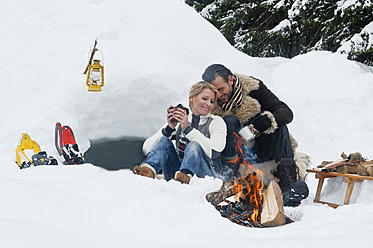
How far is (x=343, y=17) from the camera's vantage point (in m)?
8.14

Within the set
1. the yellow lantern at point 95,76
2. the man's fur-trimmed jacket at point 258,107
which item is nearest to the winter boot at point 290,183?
the man's fur-trimmed jacket at point 258,107

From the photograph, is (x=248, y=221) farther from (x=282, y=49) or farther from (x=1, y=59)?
(x=282, y=49)

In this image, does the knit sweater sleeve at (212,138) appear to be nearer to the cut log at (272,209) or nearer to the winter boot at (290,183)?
the winter boot at (290,183)

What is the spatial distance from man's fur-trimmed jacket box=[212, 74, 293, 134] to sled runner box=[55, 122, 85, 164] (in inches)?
51.2

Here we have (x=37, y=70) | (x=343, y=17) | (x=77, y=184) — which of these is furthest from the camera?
(x=343, y=17)

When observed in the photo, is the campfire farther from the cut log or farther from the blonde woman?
the blonde woman

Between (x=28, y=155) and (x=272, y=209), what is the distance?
208 centimetres

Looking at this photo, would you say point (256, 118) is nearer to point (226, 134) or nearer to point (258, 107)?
point (258, 107)

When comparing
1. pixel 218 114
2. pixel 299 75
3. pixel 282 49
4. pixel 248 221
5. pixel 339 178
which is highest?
pixel 282 49

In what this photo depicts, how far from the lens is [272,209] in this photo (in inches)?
76.7

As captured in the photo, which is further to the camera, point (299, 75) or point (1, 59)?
point (299, 75)

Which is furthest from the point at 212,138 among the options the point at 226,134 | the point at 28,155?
the point at 28,155

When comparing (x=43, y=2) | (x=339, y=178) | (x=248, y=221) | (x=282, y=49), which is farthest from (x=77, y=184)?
(x=282, y=49)

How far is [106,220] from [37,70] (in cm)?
284
